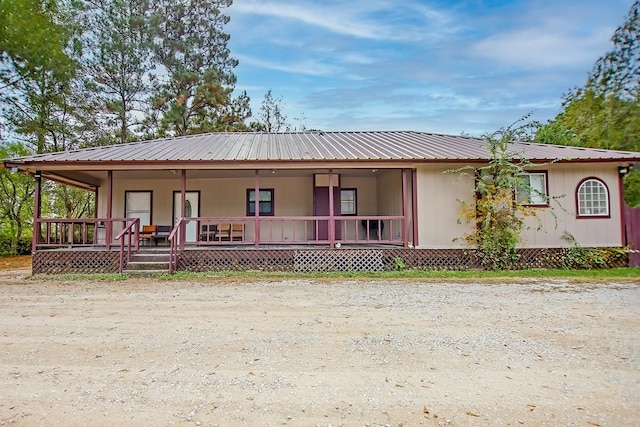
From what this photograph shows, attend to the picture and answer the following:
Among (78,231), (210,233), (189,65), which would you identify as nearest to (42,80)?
(78,231)

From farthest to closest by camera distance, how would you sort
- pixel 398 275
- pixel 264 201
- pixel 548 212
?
pixel 264 201
pixel 548 212
pixel 398 275

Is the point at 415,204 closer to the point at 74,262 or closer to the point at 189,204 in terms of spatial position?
the point at 189,204

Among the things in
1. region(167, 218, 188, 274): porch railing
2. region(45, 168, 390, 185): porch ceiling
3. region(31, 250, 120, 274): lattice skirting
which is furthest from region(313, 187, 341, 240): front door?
region(31, 250, 120, 274): lattice skirting

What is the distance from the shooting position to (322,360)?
3969mm

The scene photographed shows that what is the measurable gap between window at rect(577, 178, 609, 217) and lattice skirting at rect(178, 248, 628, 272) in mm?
1689

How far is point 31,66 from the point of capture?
16.8 m

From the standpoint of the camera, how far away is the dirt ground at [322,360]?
2.90 metres

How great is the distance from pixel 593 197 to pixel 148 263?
12.6 meters

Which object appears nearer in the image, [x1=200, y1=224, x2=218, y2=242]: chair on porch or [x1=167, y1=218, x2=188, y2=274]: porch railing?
[x1=167, y1=218, x2=188, y2=274]: porch railing

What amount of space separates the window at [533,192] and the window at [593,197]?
1.03 meters

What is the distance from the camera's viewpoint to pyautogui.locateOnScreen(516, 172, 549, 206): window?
11094mm

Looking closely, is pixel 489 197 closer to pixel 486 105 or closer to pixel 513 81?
pixel 513 81

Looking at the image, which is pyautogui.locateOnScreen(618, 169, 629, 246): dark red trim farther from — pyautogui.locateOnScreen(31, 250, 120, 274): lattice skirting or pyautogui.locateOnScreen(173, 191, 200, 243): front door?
pyautogui.locateOnScreen(31, 250, 120, 274): lattice skirting

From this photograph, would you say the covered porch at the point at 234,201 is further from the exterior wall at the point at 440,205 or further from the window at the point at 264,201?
the exterior wall at the point at 440,205
